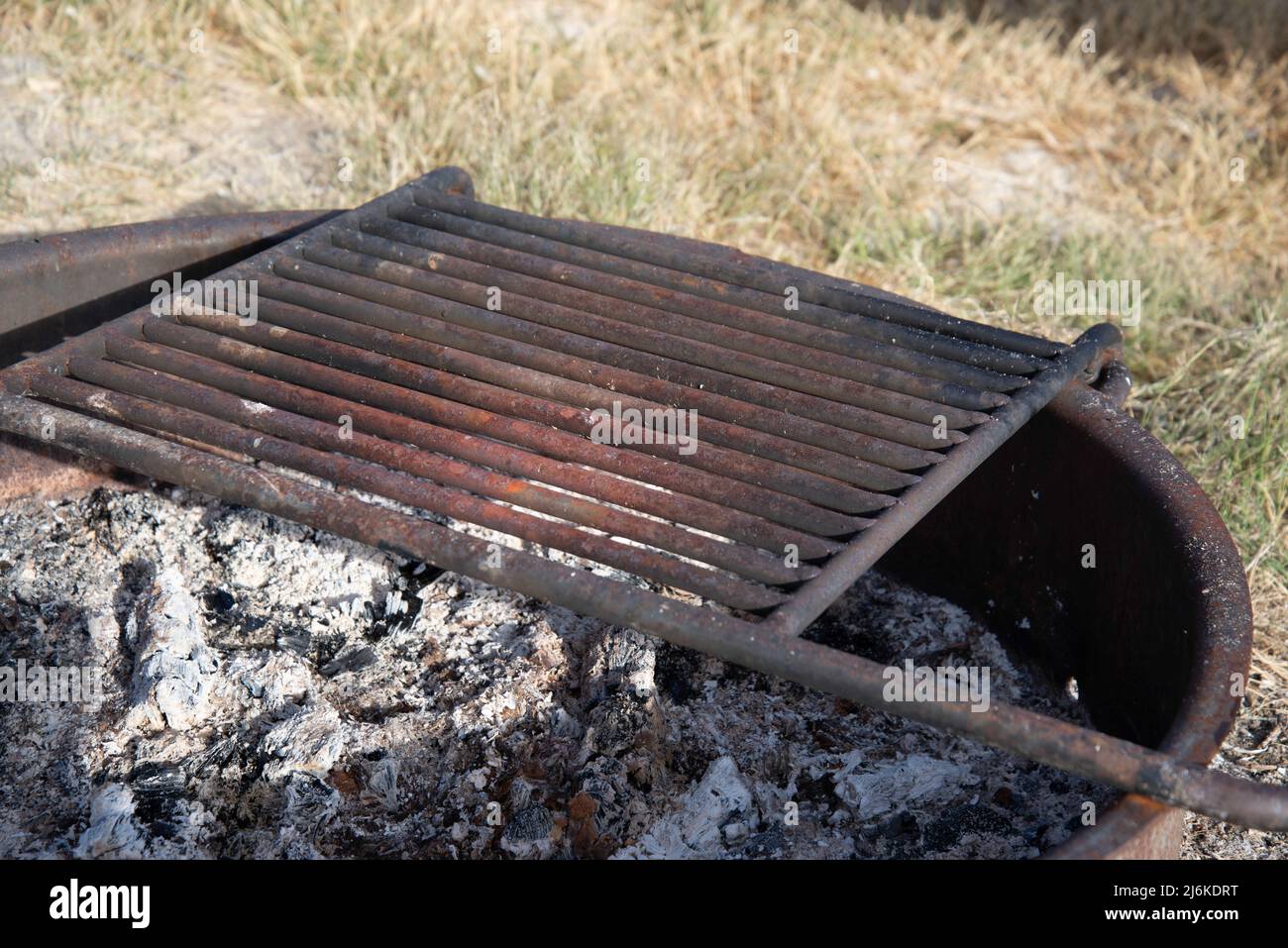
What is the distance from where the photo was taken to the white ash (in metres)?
1.69

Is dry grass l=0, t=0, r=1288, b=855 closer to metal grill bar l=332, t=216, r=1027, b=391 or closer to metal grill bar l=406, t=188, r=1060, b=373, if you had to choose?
metal grill bar l=406, t=188, r=1060, b=373

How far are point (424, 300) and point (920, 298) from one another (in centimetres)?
178

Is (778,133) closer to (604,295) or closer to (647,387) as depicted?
(604,295)

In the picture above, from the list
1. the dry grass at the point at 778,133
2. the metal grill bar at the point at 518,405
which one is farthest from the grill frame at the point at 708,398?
the dry grass at the point at 778,133

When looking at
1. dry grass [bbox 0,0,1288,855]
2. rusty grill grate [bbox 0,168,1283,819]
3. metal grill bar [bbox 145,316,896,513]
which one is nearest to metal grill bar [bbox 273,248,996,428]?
rusty grill grate [bbox 0,168,1283,819]

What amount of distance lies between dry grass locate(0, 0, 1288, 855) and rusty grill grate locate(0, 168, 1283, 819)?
1288 millimetres

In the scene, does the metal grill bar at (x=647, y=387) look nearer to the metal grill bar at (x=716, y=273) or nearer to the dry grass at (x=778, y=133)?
the metal grill bar at (x=716, y=273)

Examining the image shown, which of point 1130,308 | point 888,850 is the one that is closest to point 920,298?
point 1130,308

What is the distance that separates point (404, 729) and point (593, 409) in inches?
21.7

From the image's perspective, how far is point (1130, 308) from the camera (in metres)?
3.34

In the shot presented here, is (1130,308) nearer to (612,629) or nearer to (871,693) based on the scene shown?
(612,629)

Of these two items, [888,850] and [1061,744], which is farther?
[888,850]

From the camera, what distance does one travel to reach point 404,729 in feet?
5.95

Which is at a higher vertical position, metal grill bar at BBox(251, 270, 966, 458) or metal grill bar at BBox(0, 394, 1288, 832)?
metal grill bar at BBox(251, 270, 966, 458)
